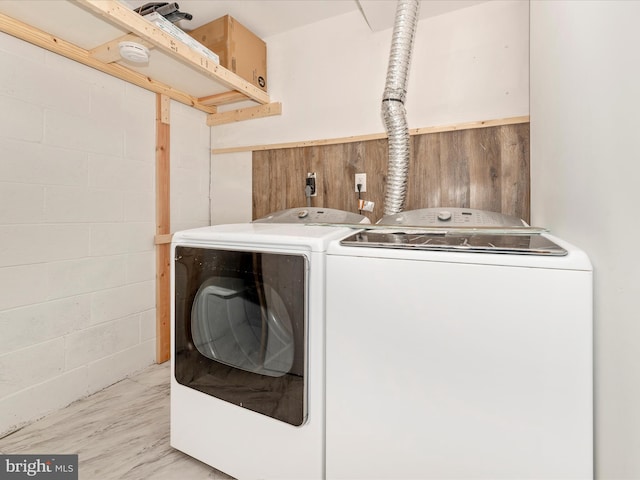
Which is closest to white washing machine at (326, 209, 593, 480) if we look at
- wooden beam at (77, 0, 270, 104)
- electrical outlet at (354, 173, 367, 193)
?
electrical outlet at (354, 173, 367, 193)

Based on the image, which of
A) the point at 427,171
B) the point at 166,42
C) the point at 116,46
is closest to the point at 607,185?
the point at 427,171

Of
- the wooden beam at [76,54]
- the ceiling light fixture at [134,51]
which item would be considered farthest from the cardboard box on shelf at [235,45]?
the ceiling light fixture at [134,51]

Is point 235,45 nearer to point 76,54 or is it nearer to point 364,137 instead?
point 76,54

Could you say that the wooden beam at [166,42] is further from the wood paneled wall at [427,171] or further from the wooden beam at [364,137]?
the wood paneled wall at [427,171]

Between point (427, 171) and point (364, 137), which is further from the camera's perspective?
point (364, 137)

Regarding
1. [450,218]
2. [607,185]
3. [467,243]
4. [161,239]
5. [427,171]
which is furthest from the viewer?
[161,239]

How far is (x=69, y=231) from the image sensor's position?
1.71m

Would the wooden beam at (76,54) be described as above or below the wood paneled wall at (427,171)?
above

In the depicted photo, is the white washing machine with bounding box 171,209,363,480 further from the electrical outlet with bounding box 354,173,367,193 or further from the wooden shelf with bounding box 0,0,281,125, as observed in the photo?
the wooden shelf with bounding box 0,0,281,125

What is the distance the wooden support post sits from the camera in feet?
7.18

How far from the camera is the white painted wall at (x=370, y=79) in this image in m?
1.72

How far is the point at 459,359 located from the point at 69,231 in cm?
200

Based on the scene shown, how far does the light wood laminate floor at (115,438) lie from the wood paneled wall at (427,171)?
146 centimetres

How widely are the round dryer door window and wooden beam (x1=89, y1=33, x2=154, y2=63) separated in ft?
4.34
